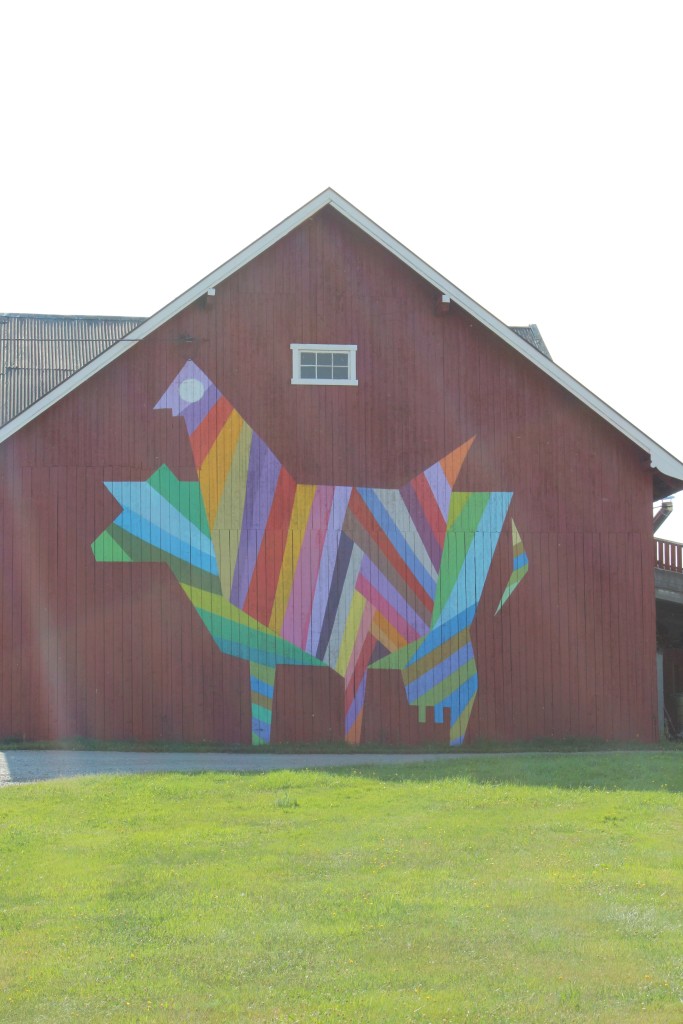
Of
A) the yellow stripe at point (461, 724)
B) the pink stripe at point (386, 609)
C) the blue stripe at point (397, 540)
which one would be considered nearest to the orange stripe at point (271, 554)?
the blue stripe at point (397, 540)

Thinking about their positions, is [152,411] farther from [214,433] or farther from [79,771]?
[79,771]

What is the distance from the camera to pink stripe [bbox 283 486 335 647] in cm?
2053

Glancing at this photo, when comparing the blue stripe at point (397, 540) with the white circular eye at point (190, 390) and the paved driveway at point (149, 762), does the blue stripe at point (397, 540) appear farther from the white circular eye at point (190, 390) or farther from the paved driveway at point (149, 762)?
the paved driveway at point (149, 762)

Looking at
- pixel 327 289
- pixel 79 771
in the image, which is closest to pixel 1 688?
pixel 79 771

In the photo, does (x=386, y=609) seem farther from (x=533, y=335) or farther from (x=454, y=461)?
(x=533, y=335)

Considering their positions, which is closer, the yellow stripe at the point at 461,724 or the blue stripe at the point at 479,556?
the yellow stripe at the point at 461,724

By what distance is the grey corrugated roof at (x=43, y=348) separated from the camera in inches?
1105

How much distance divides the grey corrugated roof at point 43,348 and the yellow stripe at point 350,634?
987cm

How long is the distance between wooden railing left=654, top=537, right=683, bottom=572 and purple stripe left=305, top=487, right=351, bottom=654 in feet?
20.3

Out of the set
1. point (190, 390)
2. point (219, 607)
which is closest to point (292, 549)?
point (219, 607)

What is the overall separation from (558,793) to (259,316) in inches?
405

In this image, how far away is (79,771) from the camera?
1627cm

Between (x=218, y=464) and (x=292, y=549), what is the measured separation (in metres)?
1.78

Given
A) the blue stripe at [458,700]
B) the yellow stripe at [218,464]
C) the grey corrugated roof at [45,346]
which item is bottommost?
the blue stripe at [458,700]
